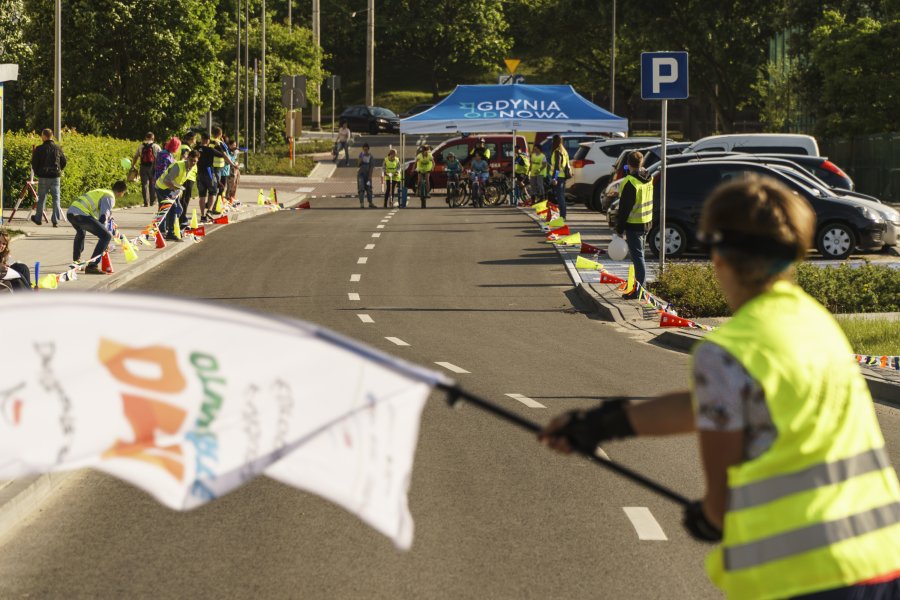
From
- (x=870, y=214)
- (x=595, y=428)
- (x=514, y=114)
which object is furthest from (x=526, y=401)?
(x=514, y=114)

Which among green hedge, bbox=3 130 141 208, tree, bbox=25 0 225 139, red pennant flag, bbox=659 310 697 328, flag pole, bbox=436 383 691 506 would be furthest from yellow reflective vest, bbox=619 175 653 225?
tree, bbox=25 0 225 139

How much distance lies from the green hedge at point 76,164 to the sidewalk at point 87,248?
0.76 m

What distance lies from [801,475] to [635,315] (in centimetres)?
1541

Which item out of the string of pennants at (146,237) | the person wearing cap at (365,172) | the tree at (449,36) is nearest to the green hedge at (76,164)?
the string of pennants at (146,237)

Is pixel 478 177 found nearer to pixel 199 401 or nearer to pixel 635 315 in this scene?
pixel 635 315

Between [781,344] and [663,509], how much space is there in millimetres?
5091

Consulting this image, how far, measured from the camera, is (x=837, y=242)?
25.0 m

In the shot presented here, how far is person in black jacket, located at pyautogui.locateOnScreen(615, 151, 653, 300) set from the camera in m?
20.1

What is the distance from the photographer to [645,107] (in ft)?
324

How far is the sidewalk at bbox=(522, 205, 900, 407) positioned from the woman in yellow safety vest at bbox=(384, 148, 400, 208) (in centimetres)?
1186

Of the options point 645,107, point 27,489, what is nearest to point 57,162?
point 27,489

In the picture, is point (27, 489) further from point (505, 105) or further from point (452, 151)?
point (452, 151)

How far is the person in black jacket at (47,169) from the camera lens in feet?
95.3

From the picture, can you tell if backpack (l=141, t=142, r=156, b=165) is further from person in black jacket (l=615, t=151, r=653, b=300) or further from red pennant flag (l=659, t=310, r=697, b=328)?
red pennant flag (l=659, t=310, r=697, b=328)
